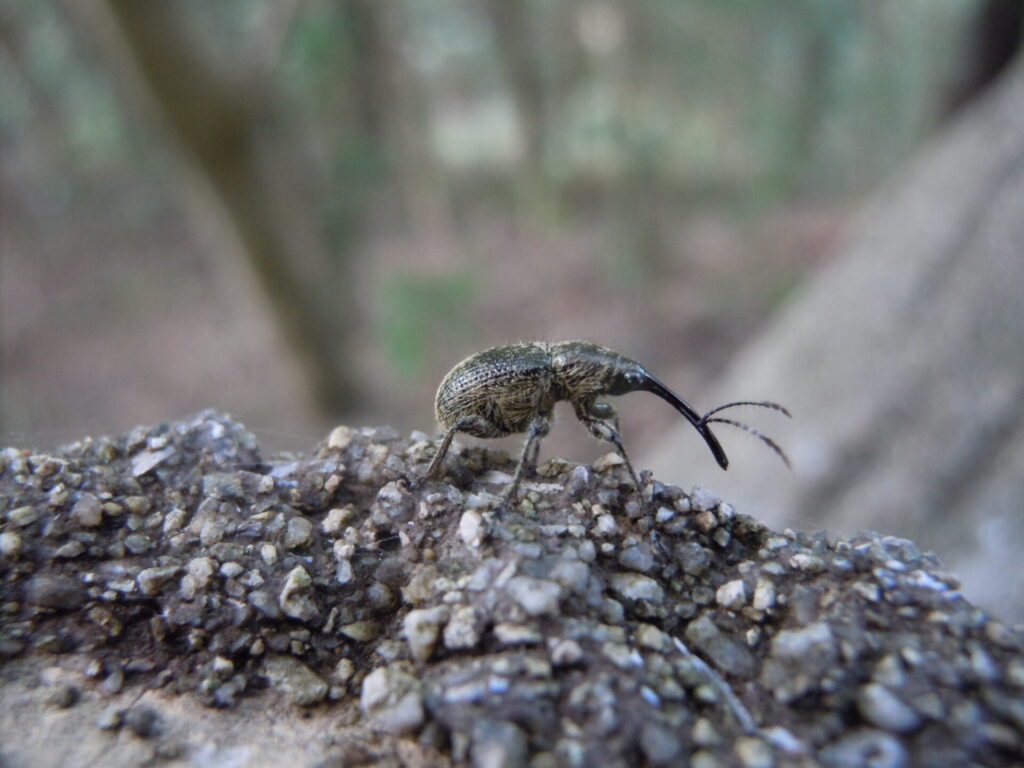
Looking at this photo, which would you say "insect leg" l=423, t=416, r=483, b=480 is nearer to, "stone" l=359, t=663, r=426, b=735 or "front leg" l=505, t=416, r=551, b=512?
"front leg" l=505, t=416, r=551, b=512

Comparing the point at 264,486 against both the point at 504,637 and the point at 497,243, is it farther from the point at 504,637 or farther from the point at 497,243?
the point at 497,243

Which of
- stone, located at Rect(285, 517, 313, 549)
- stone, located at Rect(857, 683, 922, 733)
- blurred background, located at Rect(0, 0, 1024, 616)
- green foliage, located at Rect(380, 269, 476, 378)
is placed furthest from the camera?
green foliage, located at Rect(380, 269, 476, 378)

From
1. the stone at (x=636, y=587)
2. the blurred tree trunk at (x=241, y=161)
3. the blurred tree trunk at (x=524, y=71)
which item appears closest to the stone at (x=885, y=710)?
the stone at (x=636, y=587)

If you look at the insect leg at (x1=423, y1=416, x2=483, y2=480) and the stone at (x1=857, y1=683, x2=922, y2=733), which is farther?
the insect leg at (x1=423, y1=416, x2=483, y2=480)

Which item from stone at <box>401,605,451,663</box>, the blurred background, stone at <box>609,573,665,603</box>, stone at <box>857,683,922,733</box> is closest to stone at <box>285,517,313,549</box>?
stone at <box>401,605,451,663</box>

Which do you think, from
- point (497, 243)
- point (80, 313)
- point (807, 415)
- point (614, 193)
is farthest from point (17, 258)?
point (807, 415)

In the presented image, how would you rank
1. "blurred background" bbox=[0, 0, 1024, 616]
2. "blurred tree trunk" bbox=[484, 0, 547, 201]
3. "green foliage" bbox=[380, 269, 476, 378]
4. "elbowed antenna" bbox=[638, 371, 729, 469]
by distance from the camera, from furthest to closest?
"blurred tree trunk" bbox=[484, 0, 547, 201] → "green foliage" bbox=[380, 269, 476, 378] → "blurred background" bbox=[0, 0, 1024, 616] → "elbowed antenna" bbox=[638, 371, 729, 469]

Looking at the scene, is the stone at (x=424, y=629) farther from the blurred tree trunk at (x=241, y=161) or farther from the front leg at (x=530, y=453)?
the blurred tree trunk at (x=241, y=161)
